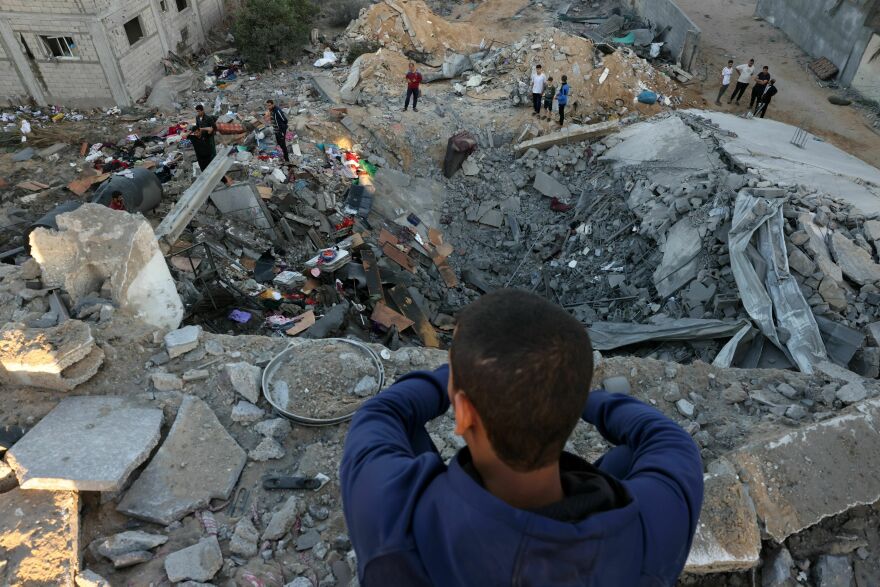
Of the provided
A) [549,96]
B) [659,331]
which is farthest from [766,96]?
[659,331]

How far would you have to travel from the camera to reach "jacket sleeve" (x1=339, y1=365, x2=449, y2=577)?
130cm

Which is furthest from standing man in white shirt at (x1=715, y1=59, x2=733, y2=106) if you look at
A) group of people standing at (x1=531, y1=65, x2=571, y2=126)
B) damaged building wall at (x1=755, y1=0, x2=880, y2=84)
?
group of people standing at (x1=531, y1=65, x2=571, y2=126)

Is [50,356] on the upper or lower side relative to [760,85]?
upper

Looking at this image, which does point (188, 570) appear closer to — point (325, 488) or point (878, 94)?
point (325, 488)

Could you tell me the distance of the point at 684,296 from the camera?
7.10 metres

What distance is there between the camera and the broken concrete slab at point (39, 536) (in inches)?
97.7

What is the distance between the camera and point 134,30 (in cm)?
1305

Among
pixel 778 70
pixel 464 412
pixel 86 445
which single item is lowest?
pixel 778 70

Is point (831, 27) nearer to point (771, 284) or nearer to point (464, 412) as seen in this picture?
point (771, 284)

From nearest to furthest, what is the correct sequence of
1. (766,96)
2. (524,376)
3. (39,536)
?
(524,376) < (39,536) < (766,96)

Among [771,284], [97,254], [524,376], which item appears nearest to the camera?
[524,376]

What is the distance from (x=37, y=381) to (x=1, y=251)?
5458mm

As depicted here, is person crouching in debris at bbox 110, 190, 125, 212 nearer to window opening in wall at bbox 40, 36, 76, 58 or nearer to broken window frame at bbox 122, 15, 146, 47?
window opening in wall at bbox 40, 36, 76, 58

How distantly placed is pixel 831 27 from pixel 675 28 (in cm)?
412
